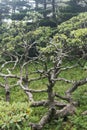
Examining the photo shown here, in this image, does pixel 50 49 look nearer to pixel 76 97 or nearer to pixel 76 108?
pixel 76 97

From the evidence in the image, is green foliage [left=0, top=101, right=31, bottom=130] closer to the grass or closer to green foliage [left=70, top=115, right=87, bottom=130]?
the grass

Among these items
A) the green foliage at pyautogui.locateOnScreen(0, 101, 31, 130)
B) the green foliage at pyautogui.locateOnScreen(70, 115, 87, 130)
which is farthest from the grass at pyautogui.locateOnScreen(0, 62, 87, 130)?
the green foliage at pyautogui.locateOnScreen(0, 101, 31, 130)

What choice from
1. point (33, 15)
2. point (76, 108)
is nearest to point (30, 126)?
point (76, 108)

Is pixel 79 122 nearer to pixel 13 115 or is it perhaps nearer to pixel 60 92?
pixel 13 115

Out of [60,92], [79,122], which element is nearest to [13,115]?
[79,122]

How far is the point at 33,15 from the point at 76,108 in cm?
2137

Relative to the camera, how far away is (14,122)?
317 inches

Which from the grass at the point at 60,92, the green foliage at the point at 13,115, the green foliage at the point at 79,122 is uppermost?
the green foliage at the point at 13,115

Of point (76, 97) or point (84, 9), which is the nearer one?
point (76, 97)

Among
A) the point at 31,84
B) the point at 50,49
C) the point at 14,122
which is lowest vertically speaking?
the point at 31,84

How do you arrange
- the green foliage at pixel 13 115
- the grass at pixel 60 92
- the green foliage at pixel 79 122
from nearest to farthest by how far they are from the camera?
the green foliage at pixel 13 115, the green foliage at pixel 79 122, the grass at pixel 60 92

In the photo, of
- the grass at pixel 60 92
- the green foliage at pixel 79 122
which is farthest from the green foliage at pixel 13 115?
the green foliage at pixel 79 122

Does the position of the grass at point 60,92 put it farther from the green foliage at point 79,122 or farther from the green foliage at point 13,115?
the green foliage at point 13,115

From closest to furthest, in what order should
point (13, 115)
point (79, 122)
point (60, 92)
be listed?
point (13, 115), point (79, 122), point (60, 92)
